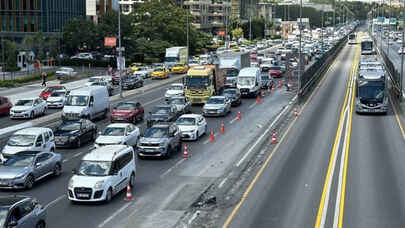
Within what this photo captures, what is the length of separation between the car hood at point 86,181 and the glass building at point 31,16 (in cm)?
8126

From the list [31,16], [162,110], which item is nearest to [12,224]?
[162,110]

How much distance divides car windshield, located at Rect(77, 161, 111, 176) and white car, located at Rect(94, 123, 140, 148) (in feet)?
26.0

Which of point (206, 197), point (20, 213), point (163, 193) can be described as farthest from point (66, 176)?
point (20, 213)

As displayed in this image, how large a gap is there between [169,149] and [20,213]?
565 inches

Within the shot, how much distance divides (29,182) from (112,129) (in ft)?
28.0

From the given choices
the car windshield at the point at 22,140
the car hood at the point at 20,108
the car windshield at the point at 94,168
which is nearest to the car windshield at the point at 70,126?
the car windshield at the point at 22,140

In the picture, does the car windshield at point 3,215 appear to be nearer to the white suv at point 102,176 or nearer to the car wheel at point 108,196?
the white suv at point 102,176

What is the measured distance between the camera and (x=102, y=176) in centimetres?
2416

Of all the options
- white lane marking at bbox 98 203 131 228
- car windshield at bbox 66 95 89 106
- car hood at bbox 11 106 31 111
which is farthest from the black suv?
car hood at bbox 11 106 31 111

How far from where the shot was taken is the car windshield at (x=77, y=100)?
43.7m

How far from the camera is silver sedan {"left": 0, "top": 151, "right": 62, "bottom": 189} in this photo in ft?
84.0

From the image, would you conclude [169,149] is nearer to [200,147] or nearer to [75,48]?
[200,147]

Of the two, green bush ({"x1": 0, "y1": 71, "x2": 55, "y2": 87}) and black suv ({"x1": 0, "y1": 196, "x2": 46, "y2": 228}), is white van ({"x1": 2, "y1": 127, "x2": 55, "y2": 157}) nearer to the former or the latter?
black suv ({"x1": 0, "y1": 196, "x2": 46, "y2": 228})

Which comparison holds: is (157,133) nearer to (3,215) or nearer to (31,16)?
(3,215)
